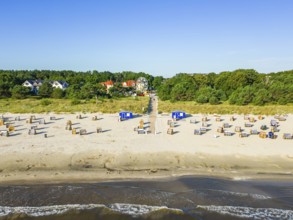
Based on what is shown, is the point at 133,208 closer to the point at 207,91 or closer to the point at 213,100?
Result: the point at 213,100

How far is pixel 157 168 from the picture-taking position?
15.4 meters

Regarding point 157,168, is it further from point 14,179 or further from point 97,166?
point 14,179

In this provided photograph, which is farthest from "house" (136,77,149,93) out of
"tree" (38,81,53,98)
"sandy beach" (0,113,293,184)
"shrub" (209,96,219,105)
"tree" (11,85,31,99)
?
"sandy beach" (0,113,293,184)

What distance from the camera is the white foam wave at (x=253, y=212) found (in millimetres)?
10953

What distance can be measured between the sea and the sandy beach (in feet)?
3.05

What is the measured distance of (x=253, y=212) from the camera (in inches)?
442

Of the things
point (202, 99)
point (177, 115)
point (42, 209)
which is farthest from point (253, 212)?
point (202, 99)

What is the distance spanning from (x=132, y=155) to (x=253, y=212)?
27.9 feet

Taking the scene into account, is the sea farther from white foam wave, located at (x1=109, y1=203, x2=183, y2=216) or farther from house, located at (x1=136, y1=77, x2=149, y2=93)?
house, located at (x1=136, y1=77, x2=149, y2=93)

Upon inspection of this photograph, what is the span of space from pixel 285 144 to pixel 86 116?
2160 centimetres

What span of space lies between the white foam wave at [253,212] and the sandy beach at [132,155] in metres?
3.28

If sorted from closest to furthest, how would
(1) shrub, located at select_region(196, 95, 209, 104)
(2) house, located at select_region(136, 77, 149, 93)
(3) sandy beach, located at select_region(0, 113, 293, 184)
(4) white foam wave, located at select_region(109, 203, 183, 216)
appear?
(4) white foam wave, located at select_region(109, 203, 183, 216)
(3) sandy beach, located at select_region(0, 113, 293, 184)
(1) shrub, located at select_region(196, 95, 209, 104)
(2) house, located at select_region(136, 77, 149, 93)

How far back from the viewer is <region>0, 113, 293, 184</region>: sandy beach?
14.6 meters

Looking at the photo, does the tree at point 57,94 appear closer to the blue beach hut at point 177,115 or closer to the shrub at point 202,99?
the shrub at point 202,99
